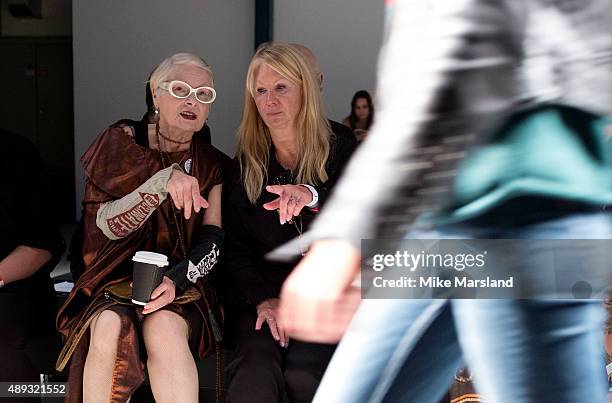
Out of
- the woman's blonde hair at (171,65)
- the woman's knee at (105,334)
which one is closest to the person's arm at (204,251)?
the woman's knee at (105,334)

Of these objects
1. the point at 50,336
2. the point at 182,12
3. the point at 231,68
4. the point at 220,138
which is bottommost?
the point at 50,336

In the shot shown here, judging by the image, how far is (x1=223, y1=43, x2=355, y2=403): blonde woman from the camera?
2.63 meters

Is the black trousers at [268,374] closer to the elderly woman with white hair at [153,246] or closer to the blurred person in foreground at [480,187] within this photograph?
the elderly woman with white hair at [153,246]

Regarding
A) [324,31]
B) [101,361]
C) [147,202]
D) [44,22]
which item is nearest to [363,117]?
[147,202]

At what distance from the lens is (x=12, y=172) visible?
2.94 meters

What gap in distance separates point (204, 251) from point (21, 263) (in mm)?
664

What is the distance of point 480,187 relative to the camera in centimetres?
146

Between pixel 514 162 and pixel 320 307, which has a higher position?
pixel 514 162

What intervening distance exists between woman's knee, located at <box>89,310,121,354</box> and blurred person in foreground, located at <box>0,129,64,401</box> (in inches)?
16.4

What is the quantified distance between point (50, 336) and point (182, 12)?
6.02 meters

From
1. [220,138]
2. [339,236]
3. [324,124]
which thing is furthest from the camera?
[220,138]

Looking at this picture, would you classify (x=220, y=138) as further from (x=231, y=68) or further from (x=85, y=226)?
(x=85, y=226)

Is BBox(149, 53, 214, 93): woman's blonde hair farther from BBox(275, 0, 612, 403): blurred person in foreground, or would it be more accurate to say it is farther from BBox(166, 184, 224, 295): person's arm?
BBox(275, 0, 612, 403): blurred person in foreground

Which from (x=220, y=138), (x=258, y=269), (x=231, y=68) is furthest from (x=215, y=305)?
(x=231, y=68)
